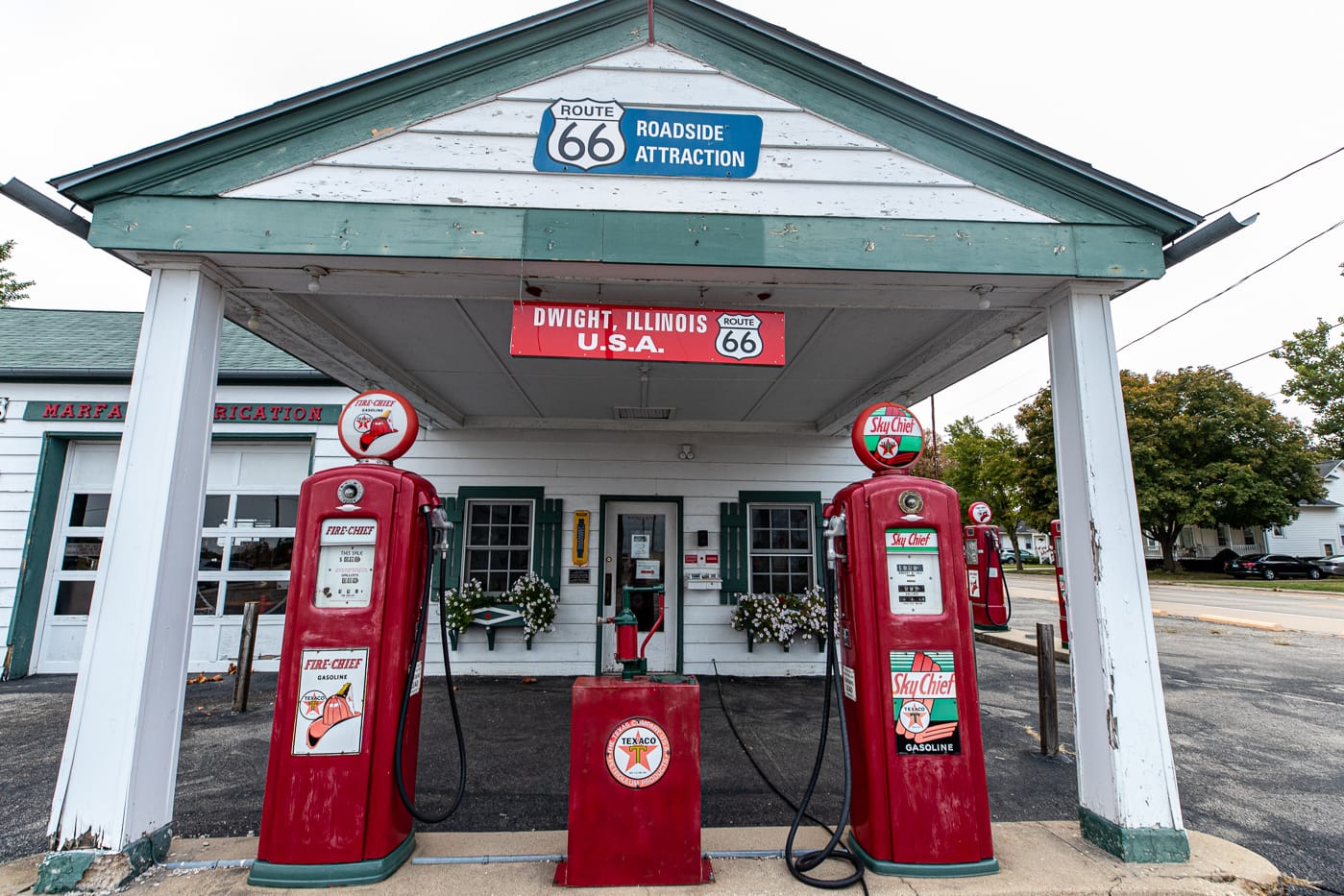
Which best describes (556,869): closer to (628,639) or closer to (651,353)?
(628,639)

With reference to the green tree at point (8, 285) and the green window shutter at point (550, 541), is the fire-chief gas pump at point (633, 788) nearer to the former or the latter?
the green window shutter at point (550, 541)

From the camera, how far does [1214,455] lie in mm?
27531

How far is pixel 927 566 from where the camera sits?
2947mm

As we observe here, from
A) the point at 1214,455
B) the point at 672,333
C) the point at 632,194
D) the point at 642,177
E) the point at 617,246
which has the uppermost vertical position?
the point at 1214,455

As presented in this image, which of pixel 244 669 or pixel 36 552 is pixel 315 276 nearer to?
pixel 244 669

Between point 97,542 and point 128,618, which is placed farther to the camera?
point 97,542

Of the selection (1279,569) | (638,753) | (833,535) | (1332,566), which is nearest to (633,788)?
(638,753)

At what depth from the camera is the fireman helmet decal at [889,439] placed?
10.3 ft

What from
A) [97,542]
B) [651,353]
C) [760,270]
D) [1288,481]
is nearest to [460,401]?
[651,353]

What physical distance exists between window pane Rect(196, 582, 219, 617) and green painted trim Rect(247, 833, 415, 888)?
561 centimetres

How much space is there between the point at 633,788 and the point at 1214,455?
112 feet

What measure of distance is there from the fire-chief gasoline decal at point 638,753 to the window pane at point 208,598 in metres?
6.60

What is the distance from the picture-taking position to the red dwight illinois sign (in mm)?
3318

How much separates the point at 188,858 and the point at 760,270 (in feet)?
12.6
